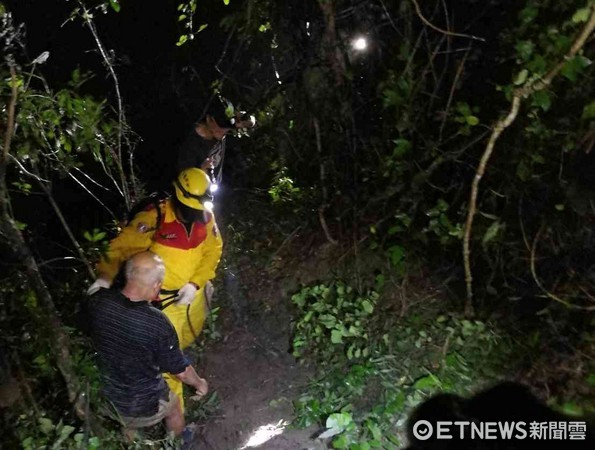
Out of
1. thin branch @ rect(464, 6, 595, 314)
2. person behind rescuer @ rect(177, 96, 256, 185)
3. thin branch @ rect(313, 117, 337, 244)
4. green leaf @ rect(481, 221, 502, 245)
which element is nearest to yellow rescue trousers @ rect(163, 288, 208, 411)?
person behind rescuer @ rect(177, 96, 256, 185)

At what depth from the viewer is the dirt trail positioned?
4.10 meters

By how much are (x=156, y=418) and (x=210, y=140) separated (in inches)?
120

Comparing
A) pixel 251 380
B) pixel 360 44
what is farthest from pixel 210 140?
pixel 251 380

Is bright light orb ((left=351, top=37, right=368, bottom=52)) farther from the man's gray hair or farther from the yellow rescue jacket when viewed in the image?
the man's gray hair

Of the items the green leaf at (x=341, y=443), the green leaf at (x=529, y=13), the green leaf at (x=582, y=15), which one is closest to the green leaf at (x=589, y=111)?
the green leaf at (x=582, y=15)

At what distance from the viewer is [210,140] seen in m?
5.62

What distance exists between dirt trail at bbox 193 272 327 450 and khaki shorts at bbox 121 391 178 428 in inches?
26.5

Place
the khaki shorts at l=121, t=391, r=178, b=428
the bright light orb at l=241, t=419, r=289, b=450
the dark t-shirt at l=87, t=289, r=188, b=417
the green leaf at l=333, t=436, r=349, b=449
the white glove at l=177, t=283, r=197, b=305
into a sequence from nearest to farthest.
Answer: the dark t-shirt at l=87, t=289, r=188, b=417, the khaki shorts at l=121, t=391, r=178, b=428, the green leaf at l=333, t=436, r=349, b=449, the white glove at l=177, t=283, r=197, b=305, the bright light orb at l=241, t=419, r=289, b=450

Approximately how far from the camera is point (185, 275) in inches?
156

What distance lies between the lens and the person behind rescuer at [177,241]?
3.71 metres

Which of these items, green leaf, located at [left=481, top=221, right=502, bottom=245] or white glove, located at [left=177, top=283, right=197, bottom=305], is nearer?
white glove, located at [left=177, top=283, right=197, bottom=305]

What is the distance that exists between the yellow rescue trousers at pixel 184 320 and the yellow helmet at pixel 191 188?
2.63 feet

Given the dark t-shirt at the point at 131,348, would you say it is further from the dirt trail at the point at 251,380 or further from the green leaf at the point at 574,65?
the green leaf at the point at 574,65

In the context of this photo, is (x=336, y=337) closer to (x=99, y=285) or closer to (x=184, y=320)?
(x=184, y=320)
